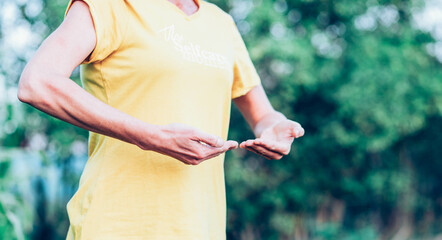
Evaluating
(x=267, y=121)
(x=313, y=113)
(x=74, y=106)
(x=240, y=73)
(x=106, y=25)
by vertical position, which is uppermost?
(x=106, y=25)

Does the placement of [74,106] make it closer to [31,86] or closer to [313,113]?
[31,86]

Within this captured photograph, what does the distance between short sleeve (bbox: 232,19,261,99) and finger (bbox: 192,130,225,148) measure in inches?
17.5

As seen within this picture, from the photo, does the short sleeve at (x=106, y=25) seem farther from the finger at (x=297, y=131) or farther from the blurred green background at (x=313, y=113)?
the blurred green background at (x=313, y=113)

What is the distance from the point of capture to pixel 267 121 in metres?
1.51

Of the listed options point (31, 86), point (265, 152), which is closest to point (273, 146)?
point (265, 152)

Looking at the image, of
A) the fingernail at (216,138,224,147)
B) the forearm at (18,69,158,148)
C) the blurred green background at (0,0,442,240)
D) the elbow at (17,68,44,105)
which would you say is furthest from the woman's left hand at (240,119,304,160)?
the blurred green background at (0,0,442,240)

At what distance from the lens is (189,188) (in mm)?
1261

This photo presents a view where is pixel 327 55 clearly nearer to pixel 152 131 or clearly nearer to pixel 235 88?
pixel 235 88

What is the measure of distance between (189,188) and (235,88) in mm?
413

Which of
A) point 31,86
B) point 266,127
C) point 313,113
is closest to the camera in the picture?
point 31,86

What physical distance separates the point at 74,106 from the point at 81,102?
17 millimetres

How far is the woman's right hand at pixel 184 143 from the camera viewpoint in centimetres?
107

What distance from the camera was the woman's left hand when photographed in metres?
1.27

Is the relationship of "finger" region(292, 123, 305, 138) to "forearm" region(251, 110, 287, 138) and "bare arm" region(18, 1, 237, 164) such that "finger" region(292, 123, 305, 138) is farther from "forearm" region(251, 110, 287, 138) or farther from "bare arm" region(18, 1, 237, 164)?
"bare arm" region(18, 1, 237, 164)
